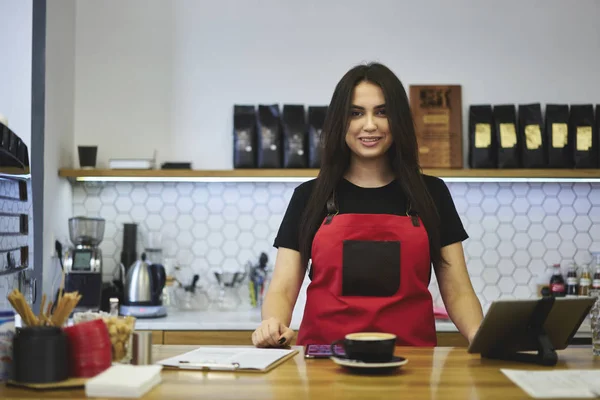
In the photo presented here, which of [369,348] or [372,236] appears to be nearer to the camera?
[369,348]

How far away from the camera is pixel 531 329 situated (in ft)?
6.04

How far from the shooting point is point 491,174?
382 centimetres

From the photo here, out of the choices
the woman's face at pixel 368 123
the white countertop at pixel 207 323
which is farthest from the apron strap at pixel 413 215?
the white countertop at pixel 207 323

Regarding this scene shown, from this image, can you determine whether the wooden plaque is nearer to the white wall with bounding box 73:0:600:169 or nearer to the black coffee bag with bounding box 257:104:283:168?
the white wall with bounding box 73:0:600:169

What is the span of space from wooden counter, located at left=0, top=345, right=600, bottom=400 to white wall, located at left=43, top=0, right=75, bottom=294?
6.98ft

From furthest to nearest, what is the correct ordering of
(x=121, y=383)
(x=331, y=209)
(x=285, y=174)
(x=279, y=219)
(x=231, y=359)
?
(x=279, y=219) → (x=285, y=174) → (x=331, y=209) → (x=231, y=359) → (x=121, y=383)

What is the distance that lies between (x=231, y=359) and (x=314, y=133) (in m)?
2.25

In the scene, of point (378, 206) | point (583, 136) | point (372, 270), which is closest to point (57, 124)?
point (378, 206)

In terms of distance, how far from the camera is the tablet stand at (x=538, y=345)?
5.83 feet

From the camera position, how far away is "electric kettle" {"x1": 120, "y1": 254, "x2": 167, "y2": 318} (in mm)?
3645

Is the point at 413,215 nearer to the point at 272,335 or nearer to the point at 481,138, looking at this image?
the point at 272,335

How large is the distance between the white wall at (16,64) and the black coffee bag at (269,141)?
113 centimetres

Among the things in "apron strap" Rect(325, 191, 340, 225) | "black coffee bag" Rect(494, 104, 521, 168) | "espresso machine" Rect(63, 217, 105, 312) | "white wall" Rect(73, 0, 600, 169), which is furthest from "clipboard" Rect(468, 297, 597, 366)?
"white wall" Rect(73, 0, 600, 169)

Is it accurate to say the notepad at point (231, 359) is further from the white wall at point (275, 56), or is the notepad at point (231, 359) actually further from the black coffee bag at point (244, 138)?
the white wall at point (275, 56)
